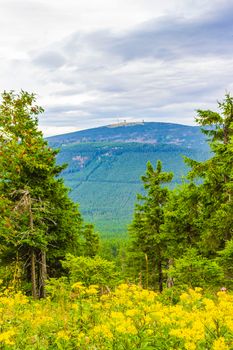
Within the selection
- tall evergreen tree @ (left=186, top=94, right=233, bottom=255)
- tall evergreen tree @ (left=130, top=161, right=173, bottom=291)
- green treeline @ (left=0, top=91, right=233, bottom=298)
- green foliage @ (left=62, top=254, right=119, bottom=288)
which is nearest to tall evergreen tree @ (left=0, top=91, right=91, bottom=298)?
green treeline @ (left=0, top=91, right=233, bottom=298)

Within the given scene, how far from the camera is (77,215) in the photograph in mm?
23391

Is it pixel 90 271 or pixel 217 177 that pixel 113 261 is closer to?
pixel 90 271

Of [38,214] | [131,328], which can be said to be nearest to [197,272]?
[38,214]

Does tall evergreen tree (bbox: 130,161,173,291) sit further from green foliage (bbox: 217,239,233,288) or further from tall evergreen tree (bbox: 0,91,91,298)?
green foliage (bbox: 217,239,233,288)

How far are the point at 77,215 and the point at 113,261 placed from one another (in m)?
7.34

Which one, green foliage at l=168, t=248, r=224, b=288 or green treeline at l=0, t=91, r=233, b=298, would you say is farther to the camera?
green foliage at l=168, t=248, r=224, b=288

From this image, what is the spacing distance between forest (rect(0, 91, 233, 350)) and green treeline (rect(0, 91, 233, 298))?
2.3 inches

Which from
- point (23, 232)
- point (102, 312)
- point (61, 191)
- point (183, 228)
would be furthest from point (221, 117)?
point (102, 312)

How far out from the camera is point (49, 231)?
21750 mm

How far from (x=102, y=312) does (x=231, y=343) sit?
2243mm

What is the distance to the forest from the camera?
14.4ft

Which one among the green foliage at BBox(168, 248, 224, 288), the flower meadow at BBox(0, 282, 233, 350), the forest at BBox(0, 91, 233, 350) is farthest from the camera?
the green foliage at BBox(168, 248, 224, 288)

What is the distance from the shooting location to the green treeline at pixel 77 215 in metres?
12.6

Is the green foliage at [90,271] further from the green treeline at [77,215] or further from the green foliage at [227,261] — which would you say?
the green foliage at [227,261]
